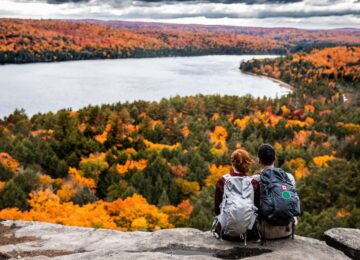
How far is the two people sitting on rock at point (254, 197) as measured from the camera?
8648mm

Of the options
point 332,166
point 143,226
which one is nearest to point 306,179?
point 332,166

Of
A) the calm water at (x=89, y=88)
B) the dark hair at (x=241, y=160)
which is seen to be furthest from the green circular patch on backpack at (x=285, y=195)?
the calm water at (x=89, y=88)

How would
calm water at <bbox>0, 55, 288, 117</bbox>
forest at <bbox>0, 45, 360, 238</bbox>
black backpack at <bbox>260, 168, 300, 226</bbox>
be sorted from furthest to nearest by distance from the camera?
1. calm water at <bbox>0, 55, 288, 117</bbox>
2. forest at <bbox>0, 45, 360, 238</bbox>
3. black backpack at <bbox>260, 168, 300, 226</bbox>

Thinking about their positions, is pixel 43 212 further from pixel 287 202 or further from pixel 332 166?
pixel 287 202

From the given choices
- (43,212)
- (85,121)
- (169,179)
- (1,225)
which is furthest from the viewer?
(85,121)

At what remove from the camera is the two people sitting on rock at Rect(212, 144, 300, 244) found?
8.65 metres

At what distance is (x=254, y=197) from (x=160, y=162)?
60308 mm

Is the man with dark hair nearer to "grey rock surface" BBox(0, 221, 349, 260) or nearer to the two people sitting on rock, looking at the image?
the two people sitting on rock

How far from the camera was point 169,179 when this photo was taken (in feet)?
216

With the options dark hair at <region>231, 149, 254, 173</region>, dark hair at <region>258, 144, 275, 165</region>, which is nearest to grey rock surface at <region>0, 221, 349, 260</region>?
dark hair at <region>231, 149, 254, 173</region>

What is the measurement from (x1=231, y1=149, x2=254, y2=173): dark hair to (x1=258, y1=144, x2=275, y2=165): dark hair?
0.85 feet

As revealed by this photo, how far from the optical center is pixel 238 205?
8.66 meters

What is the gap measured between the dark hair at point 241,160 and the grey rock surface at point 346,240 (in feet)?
11.2

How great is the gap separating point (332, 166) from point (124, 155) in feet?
111
